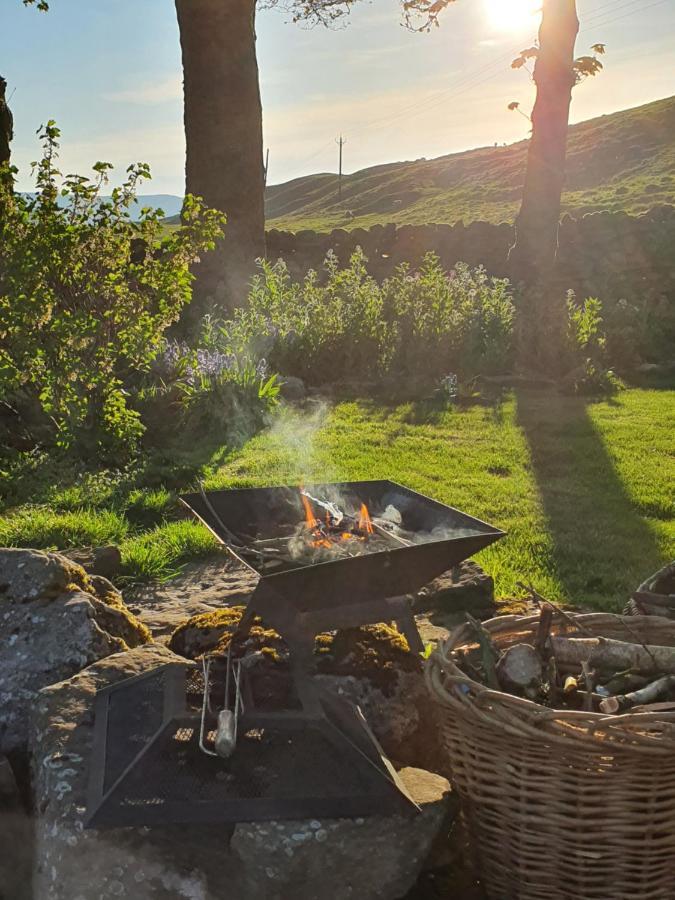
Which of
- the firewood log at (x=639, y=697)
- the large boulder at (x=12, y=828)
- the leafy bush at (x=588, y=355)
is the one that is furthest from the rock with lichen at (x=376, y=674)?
the leafy bush at (x=588, y=355)

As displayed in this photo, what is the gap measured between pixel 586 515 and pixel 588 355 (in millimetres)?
5608

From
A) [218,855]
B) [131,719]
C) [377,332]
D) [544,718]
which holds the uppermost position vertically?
[377,332]

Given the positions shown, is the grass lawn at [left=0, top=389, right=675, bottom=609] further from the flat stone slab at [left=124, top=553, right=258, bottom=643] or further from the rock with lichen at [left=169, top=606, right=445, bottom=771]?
the rock with lichen at [left=169, top=606, right=445, bottom=771]

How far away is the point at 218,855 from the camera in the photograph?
2227 millimetres

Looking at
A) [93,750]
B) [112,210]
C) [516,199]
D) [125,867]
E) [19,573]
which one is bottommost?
[125,867]

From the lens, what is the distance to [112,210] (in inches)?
257

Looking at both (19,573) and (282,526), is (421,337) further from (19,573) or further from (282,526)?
(19,573)

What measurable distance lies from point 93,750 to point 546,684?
1.36 meters

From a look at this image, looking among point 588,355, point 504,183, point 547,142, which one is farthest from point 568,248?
point 504,183

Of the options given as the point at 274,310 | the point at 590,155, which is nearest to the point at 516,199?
the point at 590,155

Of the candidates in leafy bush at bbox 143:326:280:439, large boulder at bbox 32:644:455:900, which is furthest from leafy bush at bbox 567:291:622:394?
large boulder at bbox 32:644:455:900

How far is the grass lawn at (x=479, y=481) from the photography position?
5.04 metres

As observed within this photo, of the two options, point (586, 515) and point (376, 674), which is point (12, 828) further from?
point (586, 515)

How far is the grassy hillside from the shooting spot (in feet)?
119
